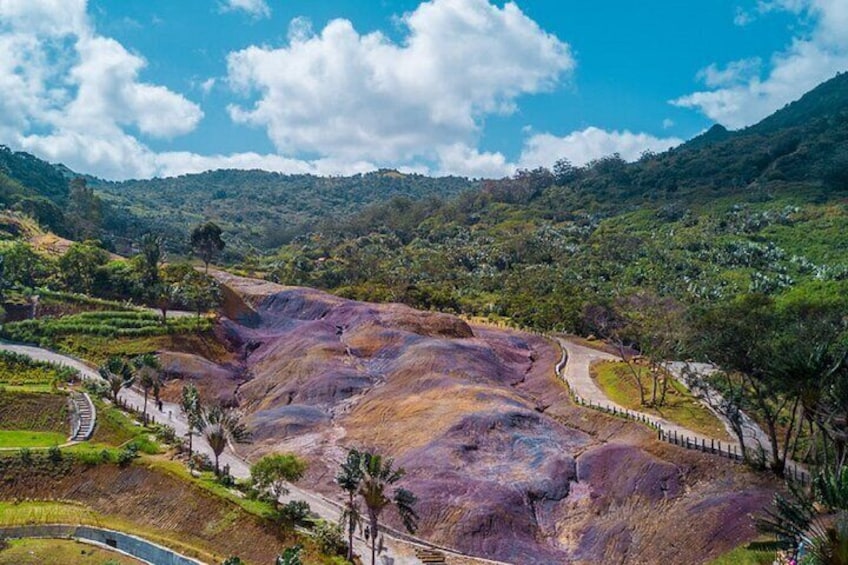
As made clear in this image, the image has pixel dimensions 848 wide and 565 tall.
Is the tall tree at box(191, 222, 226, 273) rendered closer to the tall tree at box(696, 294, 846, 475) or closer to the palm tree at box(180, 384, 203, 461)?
the palm tree at box(180, 384, 203, 461)

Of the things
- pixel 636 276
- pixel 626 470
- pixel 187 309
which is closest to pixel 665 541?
pixel 626 470

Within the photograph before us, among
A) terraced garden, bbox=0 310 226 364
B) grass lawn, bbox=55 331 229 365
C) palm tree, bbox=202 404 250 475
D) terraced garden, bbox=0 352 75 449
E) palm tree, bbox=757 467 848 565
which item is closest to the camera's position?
palm tree, bbox=757 467 848 565

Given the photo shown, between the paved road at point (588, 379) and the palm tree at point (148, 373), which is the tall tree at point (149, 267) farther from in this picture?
the paved road at point (588, 379)

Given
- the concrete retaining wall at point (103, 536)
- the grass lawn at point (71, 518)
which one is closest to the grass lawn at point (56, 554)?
the concrete retaining wall at point (103, 536)

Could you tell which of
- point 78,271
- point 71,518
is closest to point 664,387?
point 71,518

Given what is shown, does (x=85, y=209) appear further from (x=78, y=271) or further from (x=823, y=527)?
(x=823, y=527)

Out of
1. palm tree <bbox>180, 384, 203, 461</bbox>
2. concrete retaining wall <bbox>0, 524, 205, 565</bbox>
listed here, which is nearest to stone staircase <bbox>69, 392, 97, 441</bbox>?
palm tree <bbox>180, 384, 203, 461</bbox>

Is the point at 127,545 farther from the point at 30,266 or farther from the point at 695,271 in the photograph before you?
the point at 695,271

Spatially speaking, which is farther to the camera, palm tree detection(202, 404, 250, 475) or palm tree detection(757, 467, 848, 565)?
palm tree detection(202, 404, 250, 475)
